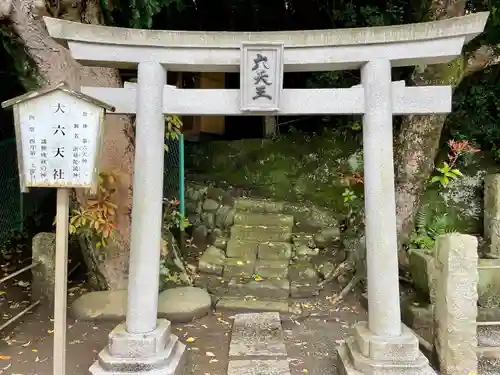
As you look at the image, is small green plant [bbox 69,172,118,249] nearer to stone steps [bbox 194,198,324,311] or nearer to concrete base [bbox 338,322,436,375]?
stone steps [bbox 194,198,324,311]

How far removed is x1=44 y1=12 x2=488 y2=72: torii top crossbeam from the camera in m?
4.38

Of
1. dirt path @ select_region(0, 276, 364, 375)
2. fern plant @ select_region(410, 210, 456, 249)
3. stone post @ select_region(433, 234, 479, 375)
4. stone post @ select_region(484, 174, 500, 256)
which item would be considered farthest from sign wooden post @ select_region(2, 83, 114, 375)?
stone post @ select_region(484, 174, 500, 256)

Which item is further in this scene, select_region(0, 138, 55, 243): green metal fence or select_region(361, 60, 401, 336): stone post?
select_region(0, 138, 55, 243): green metal fence

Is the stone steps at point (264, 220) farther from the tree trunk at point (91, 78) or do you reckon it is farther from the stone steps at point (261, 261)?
the tree trunk at point (91, 78)

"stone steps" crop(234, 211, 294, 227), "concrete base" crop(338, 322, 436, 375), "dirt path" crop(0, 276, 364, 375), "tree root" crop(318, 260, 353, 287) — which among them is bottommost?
"dirt path" crop(0, 276, 364, 375)

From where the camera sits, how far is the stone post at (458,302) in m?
4.36

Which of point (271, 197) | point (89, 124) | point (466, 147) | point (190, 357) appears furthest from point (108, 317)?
point (466, 147)

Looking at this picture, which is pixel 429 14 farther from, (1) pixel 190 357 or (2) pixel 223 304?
(1) pixel 190 357

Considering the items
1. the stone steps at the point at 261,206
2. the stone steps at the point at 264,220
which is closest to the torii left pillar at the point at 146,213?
the stone steps at the point at 264,220

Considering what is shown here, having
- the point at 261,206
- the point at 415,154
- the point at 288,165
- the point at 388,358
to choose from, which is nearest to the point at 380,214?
the point at 388,358

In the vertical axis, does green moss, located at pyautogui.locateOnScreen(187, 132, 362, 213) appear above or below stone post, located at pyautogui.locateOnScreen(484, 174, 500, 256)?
above

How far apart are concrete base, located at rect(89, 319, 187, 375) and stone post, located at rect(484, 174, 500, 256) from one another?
5.66 meters

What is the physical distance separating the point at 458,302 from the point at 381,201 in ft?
4.09

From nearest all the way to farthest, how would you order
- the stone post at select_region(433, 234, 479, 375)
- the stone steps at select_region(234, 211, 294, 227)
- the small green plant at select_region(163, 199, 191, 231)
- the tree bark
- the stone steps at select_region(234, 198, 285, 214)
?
the stone post at select_region(433, 234, 479, 375) < the tree bark < the small green plant at select_region(163, 199, 191, 231) < the stone steps at select_region(234, 211, 294, 227) < the stone steps at select_region(234, 198, 285, 214)
